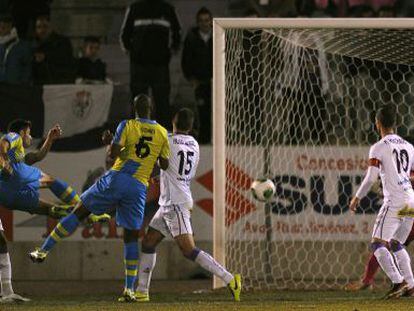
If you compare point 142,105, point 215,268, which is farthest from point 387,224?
point 142,105

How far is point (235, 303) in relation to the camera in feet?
33.1

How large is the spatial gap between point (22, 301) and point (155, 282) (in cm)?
316

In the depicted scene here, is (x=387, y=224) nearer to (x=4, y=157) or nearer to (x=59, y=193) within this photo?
(x=59, y=193)

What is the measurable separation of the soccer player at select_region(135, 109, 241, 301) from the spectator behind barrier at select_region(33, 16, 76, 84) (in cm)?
394

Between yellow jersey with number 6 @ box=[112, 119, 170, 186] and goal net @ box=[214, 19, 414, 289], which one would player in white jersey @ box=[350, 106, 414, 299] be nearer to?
yellow jersey with number 6 @ box=[112, 119, 170, 186]

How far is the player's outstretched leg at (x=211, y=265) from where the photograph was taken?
413 inches

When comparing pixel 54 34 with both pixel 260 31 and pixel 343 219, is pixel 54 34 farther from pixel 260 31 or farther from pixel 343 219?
pixel 343 219

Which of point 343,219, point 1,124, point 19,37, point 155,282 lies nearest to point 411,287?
point 343,219

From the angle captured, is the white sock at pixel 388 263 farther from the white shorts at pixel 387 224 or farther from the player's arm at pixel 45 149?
the player's arm at pixel 45 149

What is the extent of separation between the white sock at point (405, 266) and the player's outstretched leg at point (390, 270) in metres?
0.09

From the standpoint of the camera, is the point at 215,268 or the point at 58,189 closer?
the point at 215,268

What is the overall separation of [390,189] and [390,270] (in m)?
0.75

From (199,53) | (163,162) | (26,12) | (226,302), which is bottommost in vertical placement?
(226,302)

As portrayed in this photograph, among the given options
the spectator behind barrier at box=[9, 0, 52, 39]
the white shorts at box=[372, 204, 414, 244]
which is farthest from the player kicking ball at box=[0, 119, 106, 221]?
the spectator behind barrier at box=[9, 0, 52, 39]
